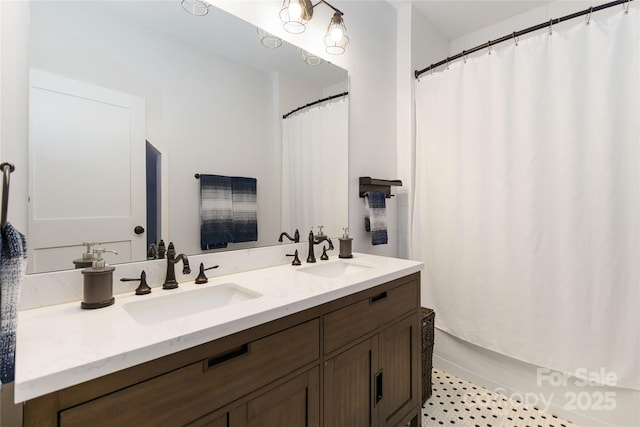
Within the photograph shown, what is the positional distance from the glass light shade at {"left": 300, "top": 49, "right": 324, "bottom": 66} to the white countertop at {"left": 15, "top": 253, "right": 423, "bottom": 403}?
1224 mm

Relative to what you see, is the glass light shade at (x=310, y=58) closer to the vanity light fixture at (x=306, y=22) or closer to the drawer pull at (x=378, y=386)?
the vanity light fixture at (x=306, y=22)

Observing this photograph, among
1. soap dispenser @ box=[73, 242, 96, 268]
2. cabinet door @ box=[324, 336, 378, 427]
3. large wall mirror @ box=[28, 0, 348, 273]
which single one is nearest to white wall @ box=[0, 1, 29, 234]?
large wall mirror @ box=[28, 0, 348, 273]

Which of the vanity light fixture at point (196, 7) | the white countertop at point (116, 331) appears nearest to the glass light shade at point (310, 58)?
the vanity light fixture at point (196, 7)

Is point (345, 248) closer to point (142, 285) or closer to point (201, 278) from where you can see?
point (201, 278)

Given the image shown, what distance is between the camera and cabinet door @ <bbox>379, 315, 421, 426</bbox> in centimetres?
134

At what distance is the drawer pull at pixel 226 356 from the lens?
79 cm

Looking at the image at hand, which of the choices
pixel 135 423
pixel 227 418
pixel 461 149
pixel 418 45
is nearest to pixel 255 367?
pixel 227 418

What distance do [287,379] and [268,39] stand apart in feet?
4.87

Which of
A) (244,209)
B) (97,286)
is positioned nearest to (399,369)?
(244,209)

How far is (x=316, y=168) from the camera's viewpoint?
1792 mm

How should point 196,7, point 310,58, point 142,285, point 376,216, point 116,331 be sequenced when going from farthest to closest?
point 376,216, point 310,58, point 196,7, point 142,285, point 116,331

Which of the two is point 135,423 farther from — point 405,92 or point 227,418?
point 405,92

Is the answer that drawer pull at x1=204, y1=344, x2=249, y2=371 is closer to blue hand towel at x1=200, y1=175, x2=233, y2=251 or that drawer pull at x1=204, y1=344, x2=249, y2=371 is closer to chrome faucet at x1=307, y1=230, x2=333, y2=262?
blue hand towel at x1=200, y1=175, x2=233, y2=251

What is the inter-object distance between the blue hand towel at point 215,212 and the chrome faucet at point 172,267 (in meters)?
0.12
